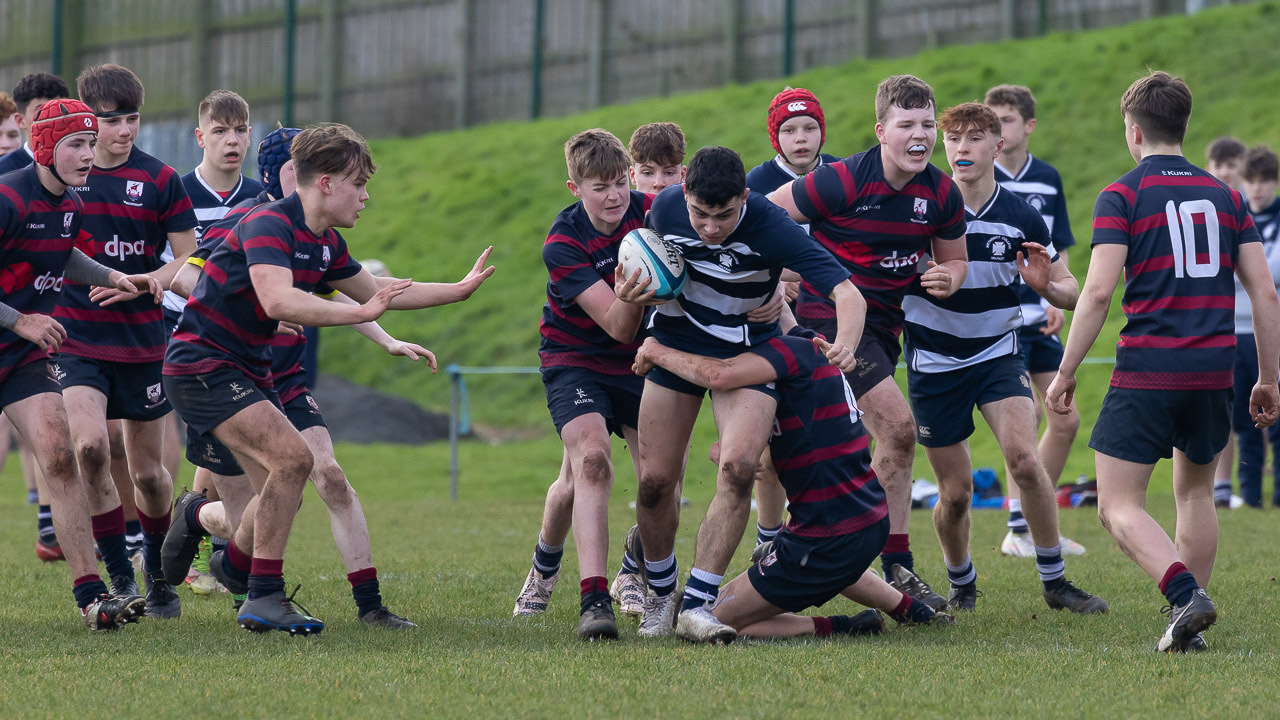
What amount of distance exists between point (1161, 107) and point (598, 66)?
19.8 meters

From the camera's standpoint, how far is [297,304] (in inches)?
207

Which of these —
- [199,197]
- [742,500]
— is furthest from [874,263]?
[199,197]

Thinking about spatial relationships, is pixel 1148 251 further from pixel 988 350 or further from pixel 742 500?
pixel 742 500

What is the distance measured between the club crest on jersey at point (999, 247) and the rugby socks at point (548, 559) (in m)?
2.56

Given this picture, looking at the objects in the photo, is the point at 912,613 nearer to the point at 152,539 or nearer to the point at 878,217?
the point at 878,217

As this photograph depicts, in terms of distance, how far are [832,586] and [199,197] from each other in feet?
14.0

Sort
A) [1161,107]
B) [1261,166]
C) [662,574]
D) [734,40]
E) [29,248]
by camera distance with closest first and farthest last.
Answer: [1161,107], [662,574], [29,248], [1261,166], [734,40]

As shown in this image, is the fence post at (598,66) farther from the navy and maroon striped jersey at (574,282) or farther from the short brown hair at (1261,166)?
the navy and maroon striped jersey at (574,282)

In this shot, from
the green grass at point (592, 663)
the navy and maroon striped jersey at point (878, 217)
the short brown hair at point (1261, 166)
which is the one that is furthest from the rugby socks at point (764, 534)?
the short brown hair at point (1261, 166)

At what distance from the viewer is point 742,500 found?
5.34 metres

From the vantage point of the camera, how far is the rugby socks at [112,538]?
630cm

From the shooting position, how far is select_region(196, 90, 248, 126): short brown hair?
23.6 ft

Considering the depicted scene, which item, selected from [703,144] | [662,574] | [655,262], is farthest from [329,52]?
[655,262]

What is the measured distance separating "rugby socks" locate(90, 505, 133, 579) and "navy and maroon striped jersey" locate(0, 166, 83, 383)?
0.97 m
